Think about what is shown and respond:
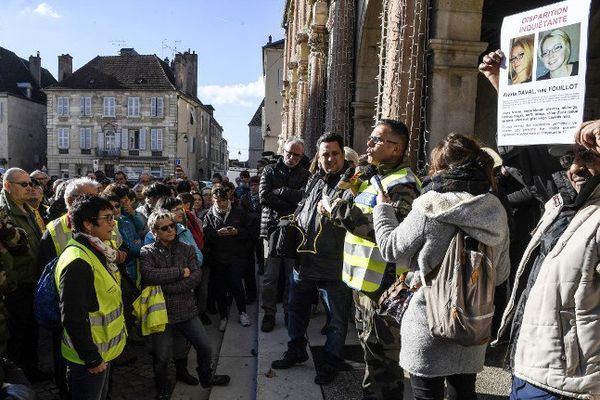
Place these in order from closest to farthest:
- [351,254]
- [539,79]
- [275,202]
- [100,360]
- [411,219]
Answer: [411,219], [539,79], [100,360], [351,254], [275,202]

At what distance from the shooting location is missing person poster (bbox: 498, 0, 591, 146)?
8.23 ft

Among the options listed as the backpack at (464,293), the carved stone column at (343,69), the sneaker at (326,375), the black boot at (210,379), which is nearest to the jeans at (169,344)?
the black boot at (210,379)

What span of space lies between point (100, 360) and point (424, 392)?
Answer: 6.63 feet

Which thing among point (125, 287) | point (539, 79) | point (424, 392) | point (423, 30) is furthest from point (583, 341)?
point (423, 30)

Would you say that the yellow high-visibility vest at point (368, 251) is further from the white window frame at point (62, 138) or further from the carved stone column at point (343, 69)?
the white window frame at point (62, 138)

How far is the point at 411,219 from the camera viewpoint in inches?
91.8

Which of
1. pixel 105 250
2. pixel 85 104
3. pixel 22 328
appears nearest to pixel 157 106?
pixel 85 104

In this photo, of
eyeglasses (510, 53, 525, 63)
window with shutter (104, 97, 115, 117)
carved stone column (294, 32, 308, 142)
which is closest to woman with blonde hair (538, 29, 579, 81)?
eyeglasses (510, 53, 525, 63)

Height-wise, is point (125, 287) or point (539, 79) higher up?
point (539, 79)

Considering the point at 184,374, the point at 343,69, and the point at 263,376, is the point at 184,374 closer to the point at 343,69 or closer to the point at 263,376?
the point at 263,376

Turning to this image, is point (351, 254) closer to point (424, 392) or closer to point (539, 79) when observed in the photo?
point (424, 392)

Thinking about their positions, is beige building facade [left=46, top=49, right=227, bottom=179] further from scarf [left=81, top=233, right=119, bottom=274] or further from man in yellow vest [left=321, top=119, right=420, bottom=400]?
man in yellow vest [left=321, top=119, right=420, bottom=400]

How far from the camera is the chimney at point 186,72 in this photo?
48969 millimetres

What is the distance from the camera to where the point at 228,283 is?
612 centimetres
